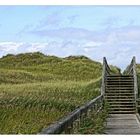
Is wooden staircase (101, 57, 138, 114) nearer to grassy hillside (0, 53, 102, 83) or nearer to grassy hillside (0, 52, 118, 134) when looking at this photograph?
grassy hillside (0, 52, 118, 134)

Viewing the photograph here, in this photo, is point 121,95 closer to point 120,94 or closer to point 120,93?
point 120,94

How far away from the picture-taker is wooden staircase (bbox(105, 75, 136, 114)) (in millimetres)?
25062

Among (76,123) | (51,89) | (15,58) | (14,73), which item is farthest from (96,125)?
(15,58)

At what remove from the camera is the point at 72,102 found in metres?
27.1

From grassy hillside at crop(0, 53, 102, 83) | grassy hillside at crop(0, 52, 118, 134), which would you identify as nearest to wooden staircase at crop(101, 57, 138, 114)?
grassy hillside at crop(0, 52, 118, 134)

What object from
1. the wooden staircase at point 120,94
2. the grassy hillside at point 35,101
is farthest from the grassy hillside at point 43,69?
the wooden staircase at point 120,94

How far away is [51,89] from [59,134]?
26505mm

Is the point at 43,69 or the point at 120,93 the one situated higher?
the point at 43,69

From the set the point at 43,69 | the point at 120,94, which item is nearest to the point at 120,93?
the point at 120,94

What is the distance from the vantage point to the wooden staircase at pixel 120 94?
→ 2506cm

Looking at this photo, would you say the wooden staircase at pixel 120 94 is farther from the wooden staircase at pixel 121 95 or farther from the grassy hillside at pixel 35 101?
the grassy hillside at pixel 35 101

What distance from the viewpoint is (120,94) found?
27547 millimetres

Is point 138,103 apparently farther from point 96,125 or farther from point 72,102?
point 96,125

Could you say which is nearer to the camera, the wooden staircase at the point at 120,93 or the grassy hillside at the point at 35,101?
the grassy hillside at the point at 35,101
